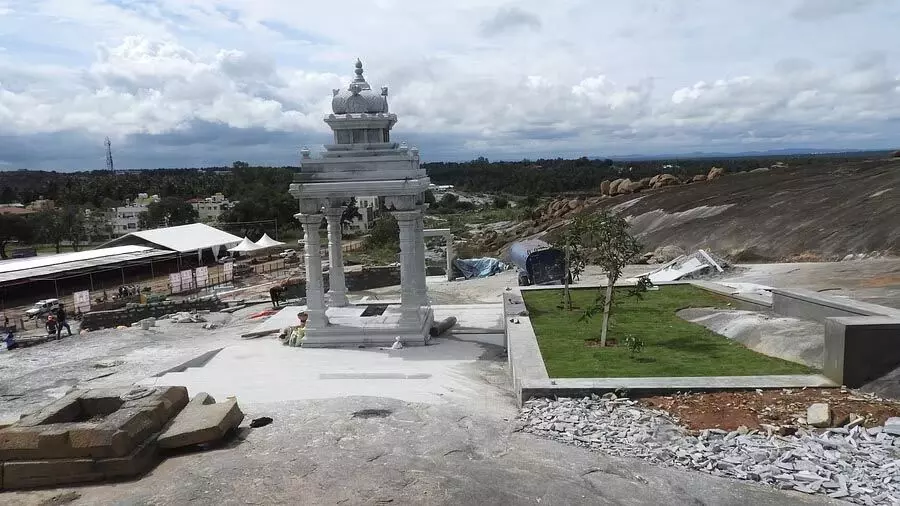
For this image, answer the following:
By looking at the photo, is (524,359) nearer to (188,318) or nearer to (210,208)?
(188,318)

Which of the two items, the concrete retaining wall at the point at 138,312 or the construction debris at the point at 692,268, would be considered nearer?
the construction debris at the point at 692,268

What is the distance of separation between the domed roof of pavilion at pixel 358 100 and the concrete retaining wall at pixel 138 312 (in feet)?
41.5

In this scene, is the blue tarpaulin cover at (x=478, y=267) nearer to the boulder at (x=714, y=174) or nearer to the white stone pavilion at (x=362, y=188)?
the white stone pavilion at (x=362, y=188)

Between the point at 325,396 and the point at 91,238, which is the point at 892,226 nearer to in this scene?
the point at 325,396

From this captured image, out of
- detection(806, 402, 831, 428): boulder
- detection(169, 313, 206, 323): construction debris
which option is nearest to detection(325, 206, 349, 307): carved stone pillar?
detection(169, 313, 206, 323): construction debris

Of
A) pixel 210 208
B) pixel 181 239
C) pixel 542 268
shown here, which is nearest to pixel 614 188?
pixel 542 268

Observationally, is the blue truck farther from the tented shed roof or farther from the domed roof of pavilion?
the tented shed roof

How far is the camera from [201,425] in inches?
309

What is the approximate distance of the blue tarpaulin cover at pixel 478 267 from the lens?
3300cm

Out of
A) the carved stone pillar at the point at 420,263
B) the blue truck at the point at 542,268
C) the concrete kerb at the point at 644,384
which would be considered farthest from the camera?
the blue truck at the point at 542,268

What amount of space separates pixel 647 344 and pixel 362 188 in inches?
287

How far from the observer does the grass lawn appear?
10109 mm

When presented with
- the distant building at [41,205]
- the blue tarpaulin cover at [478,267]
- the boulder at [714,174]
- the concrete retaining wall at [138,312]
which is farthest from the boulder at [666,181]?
the distant building at [41,205]

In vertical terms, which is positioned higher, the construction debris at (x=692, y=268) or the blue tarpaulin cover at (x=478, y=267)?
the construction debris at (x=692, y=268)
